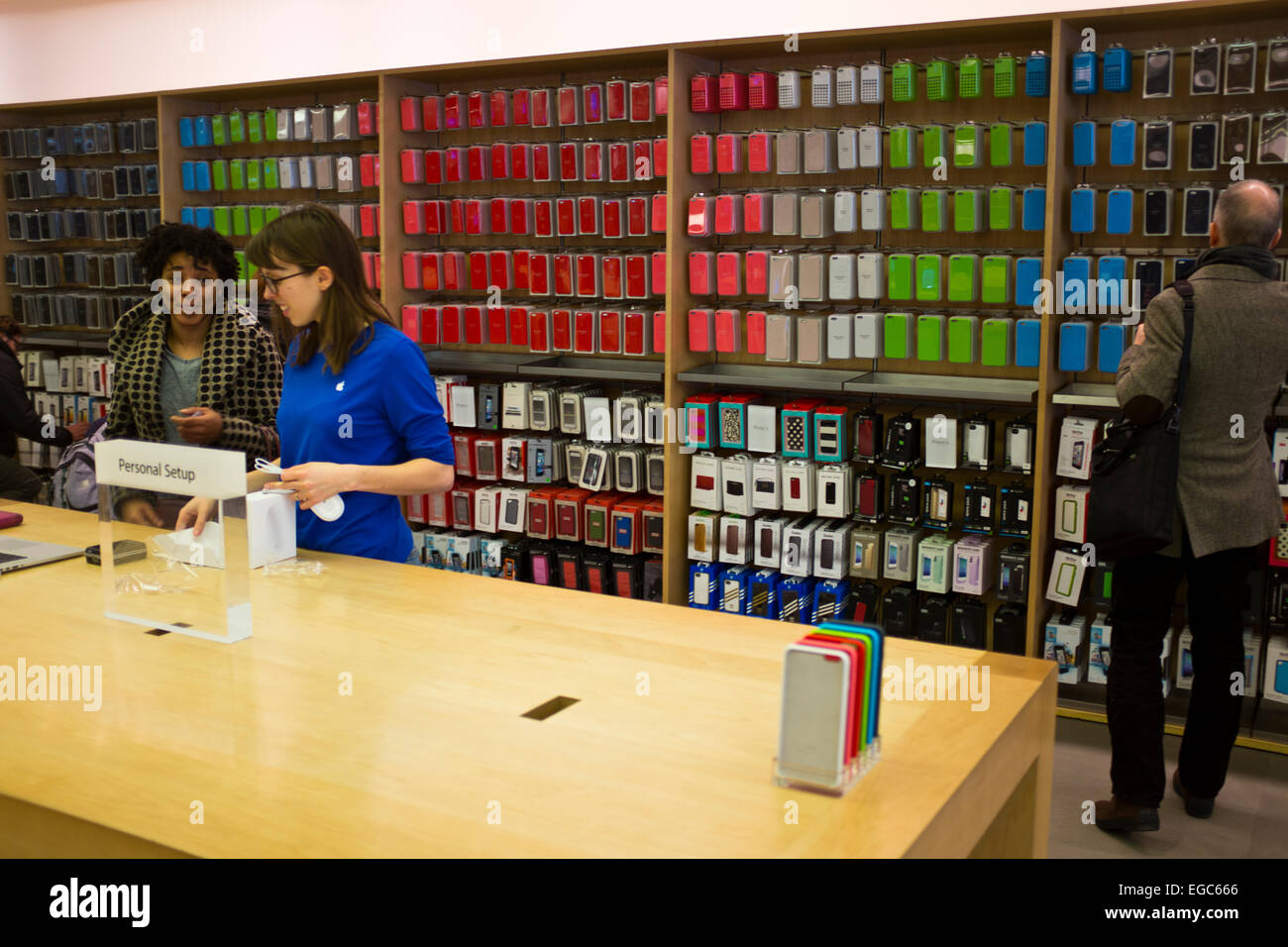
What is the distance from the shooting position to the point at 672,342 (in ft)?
15.6

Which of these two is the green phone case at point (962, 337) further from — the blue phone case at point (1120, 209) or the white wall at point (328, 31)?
the white wall at point (328, 31)

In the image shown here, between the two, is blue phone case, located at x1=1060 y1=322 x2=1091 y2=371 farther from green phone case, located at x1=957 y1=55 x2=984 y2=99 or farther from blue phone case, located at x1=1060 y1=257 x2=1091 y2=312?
green phone case, located at x1=957 y1=55 x2=984 y2=99

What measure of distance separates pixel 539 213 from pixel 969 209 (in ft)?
6.00

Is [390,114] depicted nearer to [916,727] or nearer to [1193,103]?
[1193,103]

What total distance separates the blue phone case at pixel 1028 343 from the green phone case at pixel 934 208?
1.55 ft

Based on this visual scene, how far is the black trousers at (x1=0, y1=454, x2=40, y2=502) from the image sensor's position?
4.93 meters

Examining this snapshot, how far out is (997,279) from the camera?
423 cm

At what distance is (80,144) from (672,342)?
4019 millimetres

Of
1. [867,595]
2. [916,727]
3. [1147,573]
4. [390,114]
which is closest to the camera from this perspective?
[916,727]

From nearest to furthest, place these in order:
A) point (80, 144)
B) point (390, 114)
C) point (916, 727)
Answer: point (916, 727) → point (390, 114) → point (80, 144)

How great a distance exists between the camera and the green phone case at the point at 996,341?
4.25 metres

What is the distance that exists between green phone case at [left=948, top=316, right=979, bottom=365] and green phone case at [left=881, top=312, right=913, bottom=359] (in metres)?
0.15

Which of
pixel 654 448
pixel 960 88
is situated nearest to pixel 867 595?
pixel 654 448

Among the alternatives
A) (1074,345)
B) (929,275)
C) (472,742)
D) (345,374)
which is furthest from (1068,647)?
(472,742)
